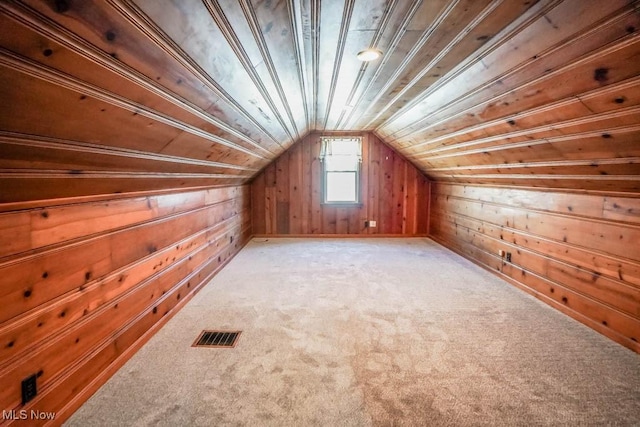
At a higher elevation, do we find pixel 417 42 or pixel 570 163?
pixel 417 42

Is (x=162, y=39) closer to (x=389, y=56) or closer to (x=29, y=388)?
(x=389, y=56)

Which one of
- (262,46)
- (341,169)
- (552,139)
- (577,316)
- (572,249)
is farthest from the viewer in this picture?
(341,169)

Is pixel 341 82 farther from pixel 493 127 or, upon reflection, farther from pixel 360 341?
pixel 360 341

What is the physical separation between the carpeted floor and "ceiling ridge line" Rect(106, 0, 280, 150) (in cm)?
155

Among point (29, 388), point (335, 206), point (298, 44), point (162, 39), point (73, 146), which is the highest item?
point (298, 44)

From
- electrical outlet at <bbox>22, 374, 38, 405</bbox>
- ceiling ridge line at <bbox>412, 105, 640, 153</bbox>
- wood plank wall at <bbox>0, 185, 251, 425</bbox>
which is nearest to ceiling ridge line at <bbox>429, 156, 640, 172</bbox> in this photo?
ceiling ridge line at <bbox>412, 105, 640, 153</bbox>

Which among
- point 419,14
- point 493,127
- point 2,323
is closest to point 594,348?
point 493,127

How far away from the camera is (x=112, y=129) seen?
4.13 ft

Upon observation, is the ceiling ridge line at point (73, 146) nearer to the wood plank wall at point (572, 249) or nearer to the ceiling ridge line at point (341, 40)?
the ceiling ridge line at point (341, 40)

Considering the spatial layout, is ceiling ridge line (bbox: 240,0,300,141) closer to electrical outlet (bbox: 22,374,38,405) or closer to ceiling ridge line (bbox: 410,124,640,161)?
electrical outlet (bbox: 22,374,38,405)

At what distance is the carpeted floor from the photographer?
149 centimetres

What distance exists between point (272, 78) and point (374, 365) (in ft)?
6.01

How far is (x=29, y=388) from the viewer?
132cm

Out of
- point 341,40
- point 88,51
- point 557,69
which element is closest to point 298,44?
point 341,40
